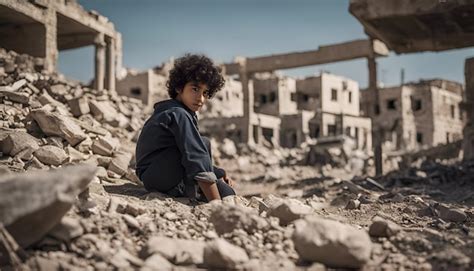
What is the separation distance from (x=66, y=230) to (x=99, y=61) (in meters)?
12.1

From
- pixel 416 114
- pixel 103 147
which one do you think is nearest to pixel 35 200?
pixel 103 147

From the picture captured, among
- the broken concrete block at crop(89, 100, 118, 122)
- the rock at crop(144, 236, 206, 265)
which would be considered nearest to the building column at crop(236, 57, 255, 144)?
the broken concrete block at crop(89, 100, 118, 122)

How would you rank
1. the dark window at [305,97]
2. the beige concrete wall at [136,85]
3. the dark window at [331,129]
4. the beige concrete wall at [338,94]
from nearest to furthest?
the beige concrete wall at [136,85], the dark window at [331,129], the beige concrete wall at [338,94], the dark window at [305,97]

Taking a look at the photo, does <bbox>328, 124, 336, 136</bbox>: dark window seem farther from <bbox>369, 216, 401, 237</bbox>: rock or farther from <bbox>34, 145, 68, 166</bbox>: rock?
<bbox>369, 216, 401, 237</bbox>: rock

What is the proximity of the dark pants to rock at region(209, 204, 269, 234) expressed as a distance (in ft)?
3.05

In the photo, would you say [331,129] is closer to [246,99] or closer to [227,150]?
[246,99]

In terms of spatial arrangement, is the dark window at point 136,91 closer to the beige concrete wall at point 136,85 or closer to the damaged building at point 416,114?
the beige concrete wall at point 136,85

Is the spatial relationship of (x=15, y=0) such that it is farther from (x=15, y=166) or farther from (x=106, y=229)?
(x=106, y=229)

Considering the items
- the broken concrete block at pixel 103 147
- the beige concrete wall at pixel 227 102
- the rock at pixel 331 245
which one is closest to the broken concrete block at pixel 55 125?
the broken concrete block at pixel 103 147

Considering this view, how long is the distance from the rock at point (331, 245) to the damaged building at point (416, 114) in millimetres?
30386

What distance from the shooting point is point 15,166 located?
3811 mm

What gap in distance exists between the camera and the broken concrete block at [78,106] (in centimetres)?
727

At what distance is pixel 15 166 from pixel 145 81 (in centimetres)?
2359

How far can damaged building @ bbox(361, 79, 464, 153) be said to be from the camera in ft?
102
